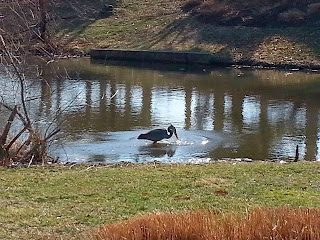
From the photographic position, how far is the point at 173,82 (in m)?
26.2

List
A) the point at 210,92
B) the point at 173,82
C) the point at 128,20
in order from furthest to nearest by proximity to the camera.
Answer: the point at 128,20 < the point at 173,82 < the point at 210,92

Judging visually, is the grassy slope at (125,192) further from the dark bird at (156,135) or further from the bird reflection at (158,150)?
the dark bird at (156,135)

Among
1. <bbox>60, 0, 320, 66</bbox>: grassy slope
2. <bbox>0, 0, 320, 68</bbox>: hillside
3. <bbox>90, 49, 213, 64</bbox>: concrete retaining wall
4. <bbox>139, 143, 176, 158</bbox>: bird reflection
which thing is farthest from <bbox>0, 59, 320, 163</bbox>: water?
<bbox>0, 0, 320, 68</bbox>: hillside

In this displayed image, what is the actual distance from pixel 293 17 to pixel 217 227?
31068 mm

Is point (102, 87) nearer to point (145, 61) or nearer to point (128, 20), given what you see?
point (145, 61)

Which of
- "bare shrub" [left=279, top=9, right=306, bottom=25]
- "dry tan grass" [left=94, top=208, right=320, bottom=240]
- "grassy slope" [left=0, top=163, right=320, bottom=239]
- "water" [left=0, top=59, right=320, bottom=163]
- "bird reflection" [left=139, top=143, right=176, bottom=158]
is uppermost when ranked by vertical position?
"bare shrub" [left=279, top=9, right=306, bottom=25]

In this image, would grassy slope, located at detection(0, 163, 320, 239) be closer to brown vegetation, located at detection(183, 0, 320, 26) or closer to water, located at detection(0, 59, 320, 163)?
water, located at detection(0, 59, 320, 163)

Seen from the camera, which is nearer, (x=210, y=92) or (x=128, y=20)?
(x=210, y=92)

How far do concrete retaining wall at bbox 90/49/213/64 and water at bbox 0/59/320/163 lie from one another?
244cm

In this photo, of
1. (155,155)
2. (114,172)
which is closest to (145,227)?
(114,172)

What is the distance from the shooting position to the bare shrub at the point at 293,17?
35250 millimetres

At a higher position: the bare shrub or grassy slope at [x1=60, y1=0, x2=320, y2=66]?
the bare shrub

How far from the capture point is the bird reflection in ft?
48.2

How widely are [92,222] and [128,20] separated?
→ 33428 millimetres
